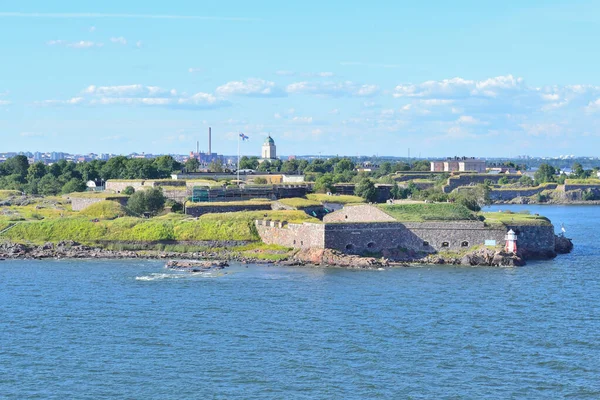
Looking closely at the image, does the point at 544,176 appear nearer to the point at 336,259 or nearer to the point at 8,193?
the point at 8,193

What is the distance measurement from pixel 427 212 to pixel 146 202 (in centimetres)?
2164

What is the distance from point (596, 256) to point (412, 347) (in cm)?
2691

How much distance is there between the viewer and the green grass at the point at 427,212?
169 ft

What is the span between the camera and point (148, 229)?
5459 centimetres

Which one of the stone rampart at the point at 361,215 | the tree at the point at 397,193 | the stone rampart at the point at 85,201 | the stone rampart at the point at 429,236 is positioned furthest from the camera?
the tree at the point at 397,193

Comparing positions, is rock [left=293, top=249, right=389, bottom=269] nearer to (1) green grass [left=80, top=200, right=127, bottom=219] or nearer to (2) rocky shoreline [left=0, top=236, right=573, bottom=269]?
(2) rocky shoreline [left=0, top=236, right=573, bottom=269]

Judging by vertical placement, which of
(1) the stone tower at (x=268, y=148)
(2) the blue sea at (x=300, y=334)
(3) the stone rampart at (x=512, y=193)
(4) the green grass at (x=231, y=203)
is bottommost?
(2) the blue sea at (x=300, y=334)

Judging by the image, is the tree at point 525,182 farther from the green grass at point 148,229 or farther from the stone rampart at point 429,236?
the stone rampart at point 429,236

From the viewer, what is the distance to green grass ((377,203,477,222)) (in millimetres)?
51562

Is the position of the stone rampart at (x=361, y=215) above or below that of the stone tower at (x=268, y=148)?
below

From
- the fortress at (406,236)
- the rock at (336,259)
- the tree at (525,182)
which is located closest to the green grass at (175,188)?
the fortress at (406,236)

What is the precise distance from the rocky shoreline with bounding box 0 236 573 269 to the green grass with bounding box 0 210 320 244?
156 cm

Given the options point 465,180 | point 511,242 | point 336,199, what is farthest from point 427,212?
point 465,180

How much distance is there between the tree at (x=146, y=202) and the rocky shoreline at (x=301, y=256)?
1040 cm
